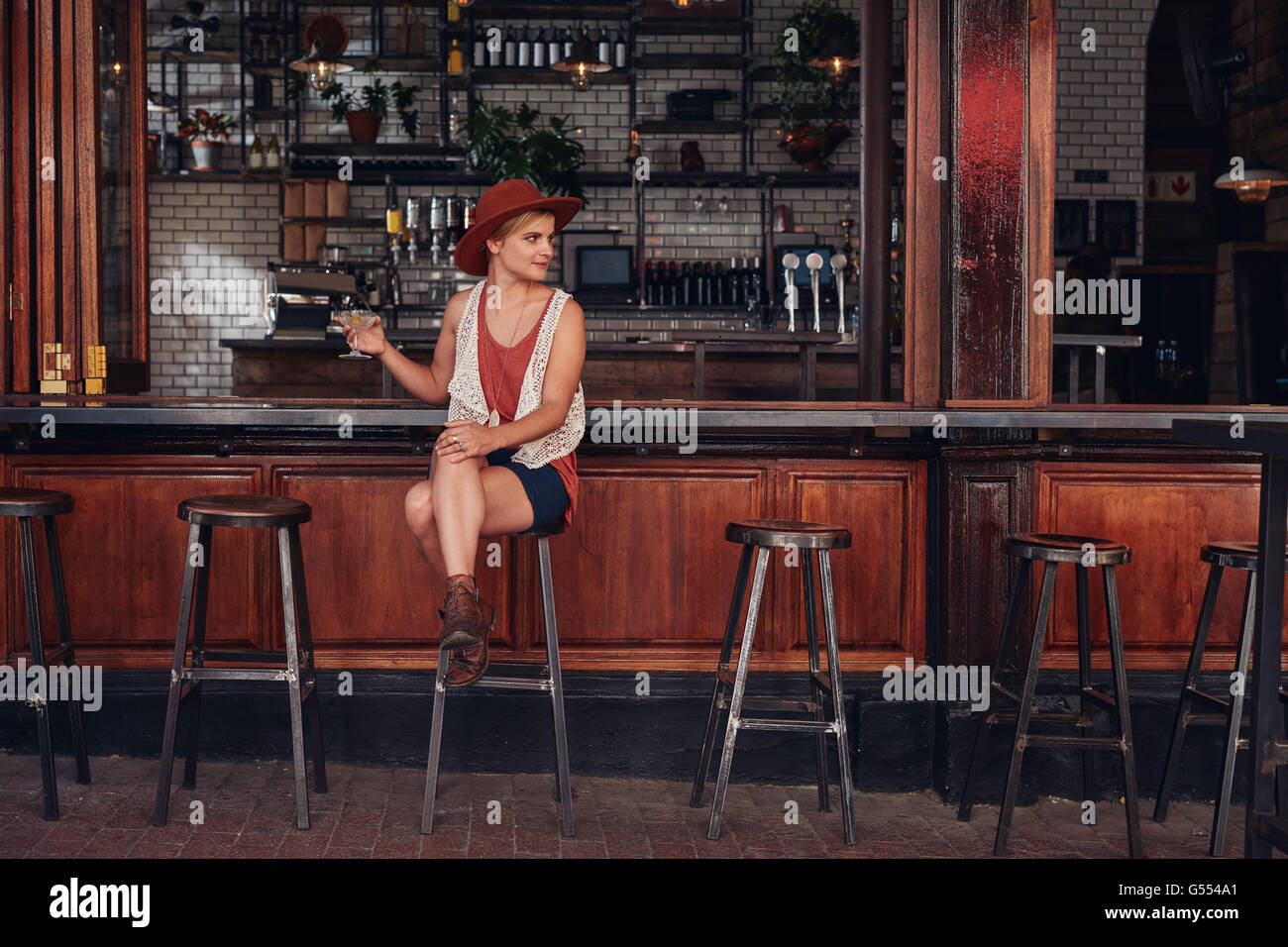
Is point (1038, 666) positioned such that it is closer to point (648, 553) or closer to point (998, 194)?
point (648, 553)

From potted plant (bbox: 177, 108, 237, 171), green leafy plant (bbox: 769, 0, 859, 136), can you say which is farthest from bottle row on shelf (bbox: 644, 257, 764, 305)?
potted plant (bbox: 177, 108, 237, 171)

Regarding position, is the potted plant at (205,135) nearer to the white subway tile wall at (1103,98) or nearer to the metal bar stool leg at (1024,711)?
the white subway tile wall at (1103,98)

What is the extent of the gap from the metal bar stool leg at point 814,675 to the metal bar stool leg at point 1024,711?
0.53 meters

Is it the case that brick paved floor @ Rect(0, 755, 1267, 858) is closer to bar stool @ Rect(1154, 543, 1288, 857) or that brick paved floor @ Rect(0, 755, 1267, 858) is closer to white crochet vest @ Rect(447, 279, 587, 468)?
bar stool @ Rect(1154, 543, 1288, 857)

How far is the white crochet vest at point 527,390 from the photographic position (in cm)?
320

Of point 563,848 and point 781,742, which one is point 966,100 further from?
point 563,848

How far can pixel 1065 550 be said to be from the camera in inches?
122

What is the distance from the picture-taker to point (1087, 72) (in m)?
8.72

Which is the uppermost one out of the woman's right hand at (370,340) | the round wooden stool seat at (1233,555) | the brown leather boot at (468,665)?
the woman's right hand at (370,340)

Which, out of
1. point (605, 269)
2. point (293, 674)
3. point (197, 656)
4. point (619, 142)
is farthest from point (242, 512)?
point (619, 142)

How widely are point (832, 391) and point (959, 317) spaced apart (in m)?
3.00

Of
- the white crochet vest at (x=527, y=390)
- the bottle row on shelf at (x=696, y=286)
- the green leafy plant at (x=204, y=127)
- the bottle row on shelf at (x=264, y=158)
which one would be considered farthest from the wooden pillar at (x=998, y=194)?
the green leafy plant at (x=204, y=127)

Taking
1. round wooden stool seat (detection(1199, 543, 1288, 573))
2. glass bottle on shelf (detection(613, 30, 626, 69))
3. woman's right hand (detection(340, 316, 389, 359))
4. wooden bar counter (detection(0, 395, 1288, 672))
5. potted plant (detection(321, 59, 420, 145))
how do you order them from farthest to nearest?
glass bottle on shelf (detection(613, 30, 626, 69)), potted plant (detection(321, 59, 420, 145)), wooden bar counter (detection(0, 395, 1288, 672)), woman's right hand (detection(340, 316, 389, 359)), round wooden stool seat (detection(1199, 543, 1288, 573))

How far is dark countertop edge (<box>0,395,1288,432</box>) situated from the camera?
3.44 meters
